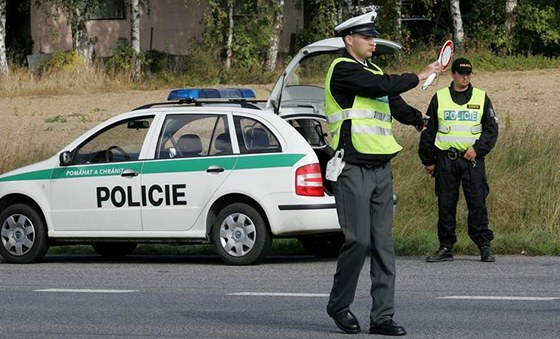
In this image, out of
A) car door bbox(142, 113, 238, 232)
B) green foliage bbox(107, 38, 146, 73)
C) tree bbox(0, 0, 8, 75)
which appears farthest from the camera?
tree bbox(0, 0, 8, 75)

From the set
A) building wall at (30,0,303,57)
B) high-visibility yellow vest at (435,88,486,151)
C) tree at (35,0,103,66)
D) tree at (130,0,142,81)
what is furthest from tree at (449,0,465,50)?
high-visibility yellow vest at (435,88,486,151)

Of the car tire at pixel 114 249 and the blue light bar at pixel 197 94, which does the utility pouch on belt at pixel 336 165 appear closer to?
the blue light bar at pixel 197 94

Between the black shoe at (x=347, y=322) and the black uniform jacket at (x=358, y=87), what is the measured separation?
0.96m

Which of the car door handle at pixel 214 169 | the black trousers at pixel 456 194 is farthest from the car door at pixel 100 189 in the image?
the black trousers at pixel 456 194

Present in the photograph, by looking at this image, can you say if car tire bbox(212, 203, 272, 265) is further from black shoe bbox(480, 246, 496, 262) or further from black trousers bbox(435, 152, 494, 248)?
black shoe bbox(480, 246, 496, 262)

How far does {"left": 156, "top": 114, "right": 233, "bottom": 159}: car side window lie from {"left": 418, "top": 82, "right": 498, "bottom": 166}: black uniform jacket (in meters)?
1.83

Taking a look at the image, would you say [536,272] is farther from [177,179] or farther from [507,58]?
[507,58]

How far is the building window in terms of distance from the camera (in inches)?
1662

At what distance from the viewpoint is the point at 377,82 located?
917cm

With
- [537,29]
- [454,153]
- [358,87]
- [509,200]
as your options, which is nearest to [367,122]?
[358,87]

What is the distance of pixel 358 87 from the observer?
9203 mm

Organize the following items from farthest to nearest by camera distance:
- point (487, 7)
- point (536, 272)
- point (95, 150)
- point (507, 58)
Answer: point (487, 7)
point (507, 58)
point (95, 150)
point (536, 272)

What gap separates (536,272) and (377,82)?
13.7ft

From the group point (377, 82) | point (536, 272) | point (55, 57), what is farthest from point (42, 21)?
point (377, 82)
